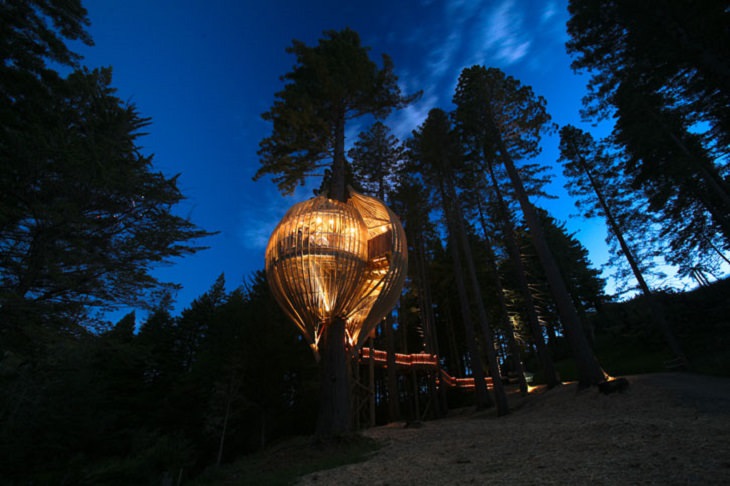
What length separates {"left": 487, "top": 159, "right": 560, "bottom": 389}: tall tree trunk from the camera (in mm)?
13305

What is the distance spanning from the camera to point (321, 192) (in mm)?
6629

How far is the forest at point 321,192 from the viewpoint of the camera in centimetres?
687

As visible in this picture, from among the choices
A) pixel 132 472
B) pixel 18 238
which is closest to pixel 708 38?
pixel 18 238

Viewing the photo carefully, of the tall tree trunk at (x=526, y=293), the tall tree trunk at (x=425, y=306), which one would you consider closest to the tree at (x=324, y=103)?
the tall tree trunk at (x=526, y=293)

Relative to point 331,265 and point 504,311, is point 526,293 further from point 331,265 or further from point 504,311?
point 331,265

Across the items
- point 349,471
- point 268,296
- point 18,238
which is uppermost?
point 268,296

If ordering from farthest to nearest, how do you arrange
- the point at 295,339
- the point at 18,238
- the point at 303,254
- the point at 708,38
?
the point at 295,339 < the point at 708,38 < the point at 18,238 < the point at 303,254

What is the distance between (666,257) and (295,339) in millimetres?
21738

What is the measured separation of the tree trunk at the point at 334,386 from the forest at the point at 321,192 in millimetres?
2805

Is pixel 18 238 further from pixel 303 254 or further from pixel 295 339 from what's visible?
pixel 295 339

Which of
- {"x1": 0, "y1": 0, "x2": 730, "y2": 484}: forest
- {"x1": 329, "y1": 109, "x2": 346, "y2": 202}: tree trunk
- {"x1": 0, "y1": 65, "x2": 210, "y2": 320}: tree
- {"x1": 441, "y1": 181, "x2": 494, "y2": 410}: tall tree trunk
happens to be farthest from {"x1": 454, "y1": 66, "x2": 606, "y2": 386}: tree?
{"x1": 0, "y1": 65, "x2": 210, "y2": 320}: tree

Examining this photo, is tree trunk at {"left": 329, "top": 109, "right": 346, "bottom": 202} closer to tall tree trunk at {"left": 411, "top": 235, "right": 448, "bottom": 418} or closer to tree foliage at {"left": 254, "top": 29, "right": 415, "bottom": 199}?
tree foliage at {"left": 254, "top": 29, "right": 415, "bottom": 199}

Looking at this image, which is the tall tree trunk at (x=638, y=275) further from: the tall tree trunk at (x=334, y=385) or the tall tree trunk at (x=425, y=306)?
the tall tree trunk at (x=334, y=385)

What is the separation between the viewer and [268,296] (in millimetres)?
18531
